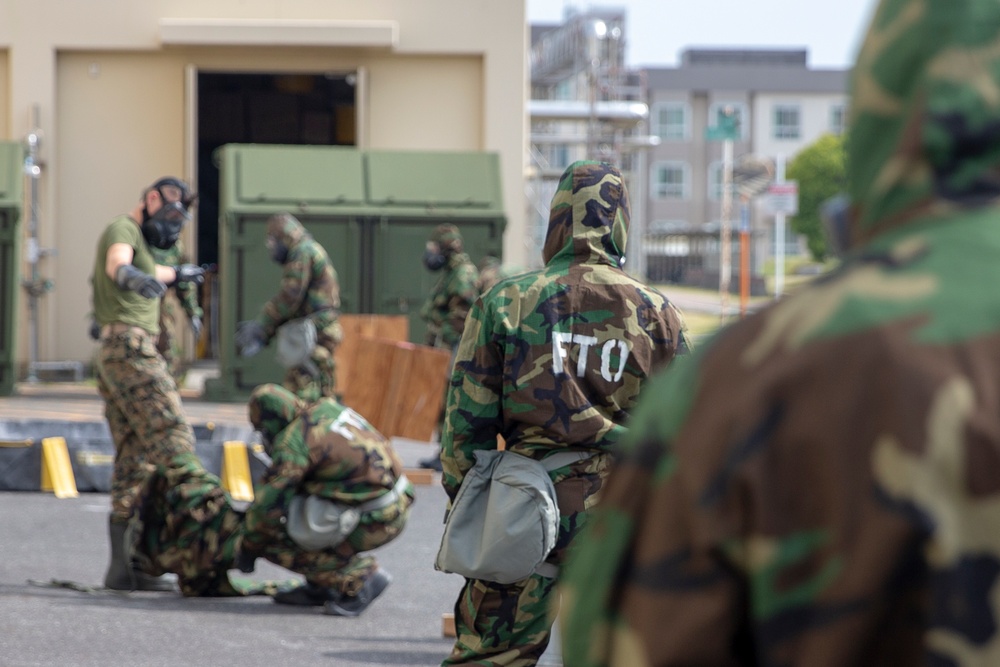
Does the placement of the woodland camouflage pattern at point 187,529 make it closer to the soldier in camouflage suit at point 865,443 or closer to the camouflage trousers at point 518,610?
the camouflage trousers at point 518,610

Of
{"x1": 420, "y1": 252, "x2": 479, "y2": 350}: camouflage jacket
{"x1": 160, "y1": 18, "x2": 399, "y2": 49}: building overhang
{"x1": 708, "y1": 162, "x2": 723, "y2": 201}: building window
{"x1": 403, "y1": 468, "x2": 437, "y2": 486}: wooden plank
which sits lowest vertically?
{"x1": 403, "y1": 468, "x2": 437, "y2": 486}: wooden plank

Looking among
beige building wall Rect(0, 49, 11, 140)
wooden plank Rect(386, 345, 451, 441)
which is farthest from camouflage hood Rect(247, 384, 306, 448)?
beige building wall Rect(0, 49, 11, 140)

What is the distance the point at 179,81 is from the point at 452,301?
9418 millimetres

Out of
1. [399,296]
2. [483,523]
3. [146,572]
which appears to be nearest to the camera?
[483,523]

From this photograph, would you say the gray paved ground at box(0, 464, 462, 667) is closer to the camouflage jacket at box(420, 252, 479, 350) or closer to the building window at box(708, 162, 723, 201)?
the camouflage jacket at box(420, 252, 479, 350)

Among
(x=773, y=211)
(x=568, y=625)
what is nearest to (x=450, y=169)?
(x=773, y=211)

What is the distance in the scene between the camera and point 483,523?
4.17m

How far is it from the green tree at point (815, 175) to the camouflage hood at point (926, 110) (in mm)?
71856

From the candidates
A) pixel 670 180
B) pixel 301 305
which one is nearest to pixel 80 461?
pixel 301 305

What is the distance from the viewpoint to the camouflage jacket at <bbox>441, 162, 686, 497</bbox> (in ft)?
13.7

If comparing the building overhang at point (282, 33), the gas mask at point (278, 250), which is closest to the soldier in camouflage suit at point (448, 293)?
the gas mask at point (278, 250)

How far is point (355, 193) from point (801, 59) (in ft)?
275

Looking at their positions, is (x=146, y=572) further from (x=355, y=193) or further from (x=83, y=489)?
(x=355, y=193)

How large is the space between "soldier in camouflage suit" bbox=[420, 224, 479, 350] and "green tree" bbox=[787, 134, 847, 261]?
199 feet
